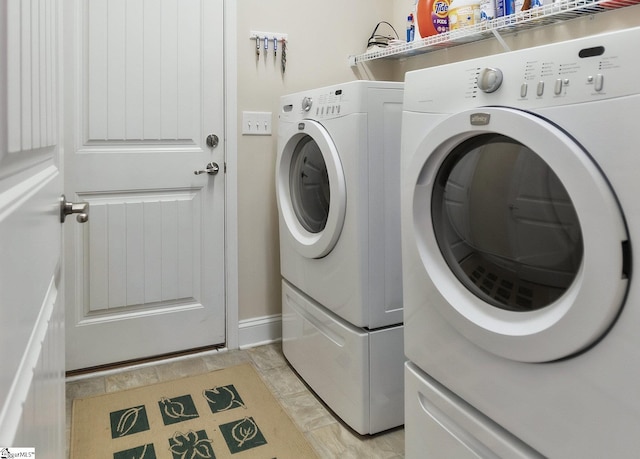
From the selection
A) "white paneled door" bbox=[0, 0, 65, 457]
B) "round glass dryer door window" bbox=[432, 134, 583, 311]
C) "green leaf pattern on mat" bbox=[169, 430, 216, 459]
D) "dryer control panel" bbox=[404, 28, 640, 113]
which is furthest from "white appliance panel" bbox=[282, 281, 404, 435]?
"white paneled door" bbox=[0, 0, 65, 457]

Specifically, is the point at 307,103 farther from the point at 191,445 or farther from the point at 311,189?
the point at 191,445

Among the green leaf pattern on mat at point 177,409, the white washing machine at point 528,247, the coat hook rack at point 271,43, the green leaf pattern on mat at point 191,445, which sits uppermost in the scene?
the coat hook rack at point 271,43

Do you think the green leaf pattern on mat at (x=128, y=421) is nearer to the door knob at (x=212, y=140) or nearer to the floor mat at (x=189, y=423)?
the floor mat at (x=189, y=423)

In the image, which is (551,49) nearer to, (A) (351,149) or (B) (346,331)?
(A) (351,149)

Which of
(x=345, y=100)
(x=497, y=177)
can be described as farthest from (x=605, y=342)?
(x=345, y=100)

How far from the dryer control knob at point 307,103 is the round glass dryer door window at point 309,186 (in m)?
0.12

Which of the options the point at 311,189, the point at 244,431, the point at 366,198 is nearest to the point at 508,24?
the point at 366,198

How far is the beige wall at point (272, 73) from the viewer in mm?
2311

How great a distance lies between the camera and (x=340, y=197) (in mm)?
1629

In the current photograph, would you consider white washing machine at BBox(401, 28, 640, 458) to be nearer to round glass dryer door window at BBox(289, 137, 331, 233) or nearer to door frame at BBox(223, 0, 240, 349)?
round glass dryer door window at BBox(289, 137, 331, 233)

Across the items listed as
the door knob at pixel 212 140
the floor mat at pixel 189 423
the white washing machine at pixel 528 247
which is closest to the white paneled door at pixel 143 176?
the door knob at pixel 212 140

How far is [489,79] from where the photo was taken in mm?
1019

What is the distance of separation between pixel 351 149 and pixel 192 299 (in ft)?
3.88

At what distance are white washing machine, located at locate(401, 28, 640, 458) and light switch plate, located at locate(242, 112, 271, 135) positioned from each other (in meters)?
1.21
